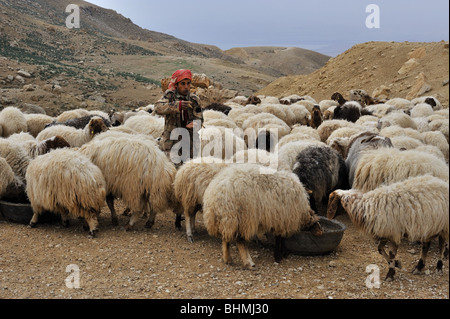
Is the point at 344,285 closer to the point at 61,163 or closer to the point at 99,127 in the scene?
the point at 61,163

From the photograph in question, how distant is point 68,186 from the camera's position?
5.96 m

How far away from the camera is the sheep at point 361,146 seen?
7023mm

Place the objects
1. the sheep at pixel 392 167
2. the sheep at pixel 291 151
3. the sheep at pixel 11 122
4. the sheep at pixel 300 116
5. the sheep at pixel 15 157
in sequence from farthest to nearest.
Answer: the sheep at pixel 300 116 → the sheep at pixel 11 122 → the sheep at pixel 15 157 → the sheep at pixel 291 151 → the sheep at pixel 392 167

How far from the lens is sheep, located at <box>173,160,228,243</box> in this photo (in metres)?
5.87

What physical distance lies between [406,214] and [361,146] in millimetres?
3061

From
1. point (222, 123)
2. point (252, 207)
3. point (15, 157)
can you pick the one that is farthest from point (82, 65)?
point (252, 207)

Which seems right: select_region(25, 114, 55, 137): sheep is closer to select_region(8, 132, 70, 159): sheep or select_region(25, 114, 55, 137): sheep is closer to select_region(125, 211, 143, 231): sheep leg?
select_region(8, 132, 70, 159): sheep

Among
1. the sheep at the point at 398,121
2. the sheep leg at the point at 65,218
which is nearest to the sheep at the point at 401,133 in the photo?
the sheep at the point at 398,121

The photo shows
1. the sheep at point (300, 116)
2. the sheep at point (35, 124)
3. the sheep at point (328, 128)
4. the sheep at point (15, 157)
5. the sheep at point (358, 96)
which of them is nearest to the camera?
the sheep at point (15, 157)

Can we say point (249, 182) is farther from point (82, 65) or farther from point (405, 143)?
point (82, 65)

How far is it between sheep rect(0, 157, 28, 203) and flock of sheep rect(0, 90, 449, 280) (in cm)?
2

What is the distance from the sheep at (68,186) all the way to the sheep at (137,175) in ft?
0.90

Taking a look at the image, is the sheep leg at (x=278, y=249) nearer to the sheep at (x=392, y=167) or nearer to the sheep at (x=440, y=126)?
the sheep at (x=392, y=167)

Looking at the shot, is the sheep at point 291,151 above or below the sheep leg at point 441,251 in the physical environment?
above
